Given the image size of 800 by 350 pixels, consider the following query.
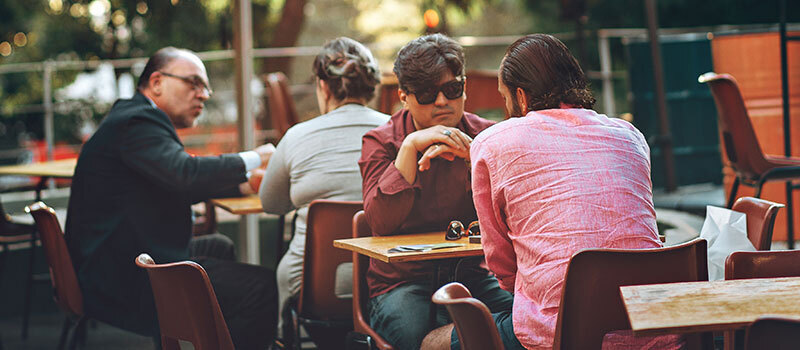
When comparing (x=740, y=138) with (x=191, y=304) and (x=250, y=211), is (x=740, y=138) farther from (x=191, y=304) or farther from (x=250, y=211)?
(x=191, y=304)

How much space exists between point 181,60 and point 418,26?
1883 centimetres

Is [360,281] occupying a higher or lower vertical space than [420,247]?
lower

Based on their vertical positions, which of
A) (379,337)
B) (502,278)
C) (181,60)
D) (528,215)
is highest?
(181,60)

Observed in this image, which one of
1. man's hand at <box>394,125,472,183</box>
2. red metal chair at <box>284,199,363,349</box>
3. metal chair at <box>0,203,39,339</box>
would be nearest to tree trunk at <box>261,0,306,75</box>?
metal chair at <box>0,203,39,339</box>

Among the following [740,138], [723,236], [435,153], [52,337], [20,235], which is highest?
[435,153]

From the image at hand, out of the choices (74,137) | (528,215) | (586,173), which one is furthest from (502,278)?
(74,137)

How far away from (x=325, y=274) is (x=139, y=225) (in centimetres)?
76

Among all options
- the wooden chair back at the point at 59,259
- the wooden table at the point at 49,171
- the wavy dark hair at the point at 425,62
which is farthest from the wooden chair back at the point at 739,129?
the wooden table at the point at 49,171

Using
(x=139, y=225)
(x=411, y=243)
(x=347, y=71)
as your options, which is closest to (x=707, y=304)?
(x=411, y=243)

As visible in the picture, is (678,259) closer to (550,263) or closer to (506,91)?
(550,263)

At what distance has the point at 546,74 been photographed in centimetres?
208

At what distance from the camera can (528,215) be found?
6.27ft

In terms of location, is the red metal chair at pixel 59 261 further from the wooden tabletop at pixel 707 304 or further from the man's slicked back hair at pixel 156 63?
the wooden tabletop at pixel 707 304

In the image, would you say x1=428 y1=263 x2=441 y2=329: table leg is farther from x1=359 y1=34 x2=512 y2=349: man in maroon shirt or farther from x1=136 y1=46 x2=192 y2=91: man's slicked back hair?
x1=136 y1=46 x2=192 y2=91: man's slicked back hair
